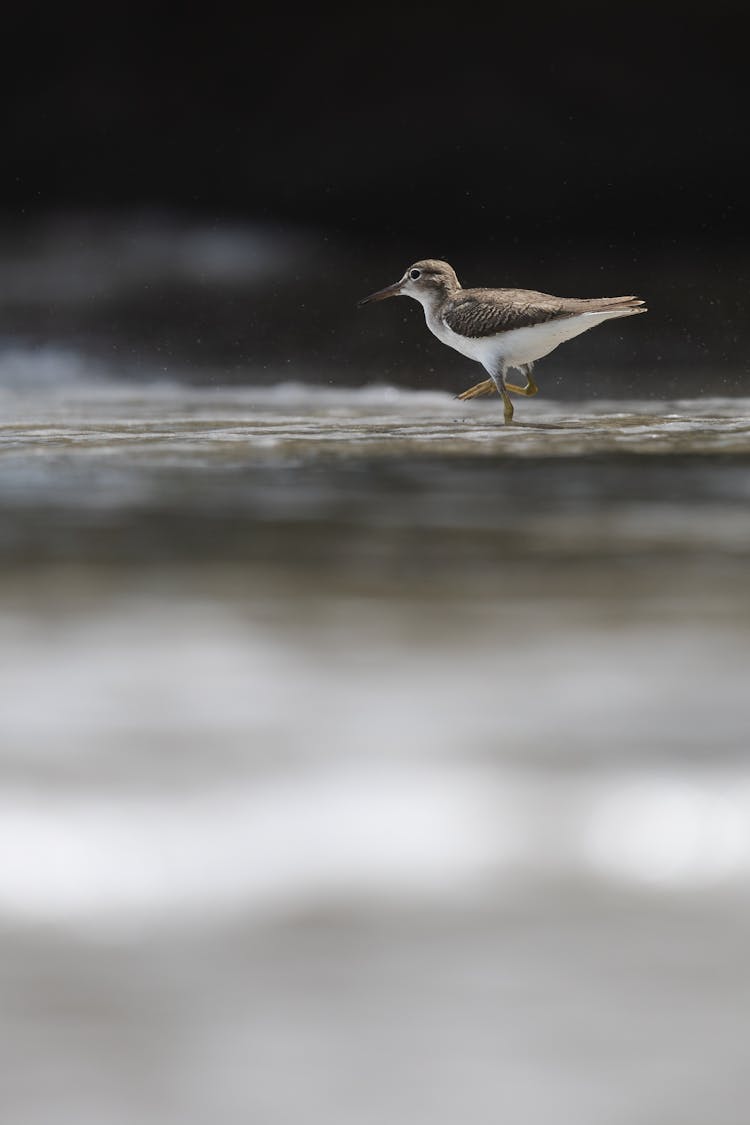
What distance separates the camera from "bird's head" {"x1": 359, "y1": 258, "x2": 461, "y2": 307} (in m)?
4.03

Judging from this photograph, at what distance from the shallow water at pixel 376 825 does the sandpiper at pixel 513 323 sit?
1874mm

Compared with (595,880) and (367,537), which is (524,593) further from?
(595,880)

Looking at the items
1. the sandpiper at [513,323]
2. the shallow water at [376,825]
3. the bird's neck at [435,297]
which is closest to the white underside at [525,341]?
the sandpiper at [513,323]

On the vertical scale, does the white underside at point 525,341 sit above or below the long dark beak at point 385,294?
below

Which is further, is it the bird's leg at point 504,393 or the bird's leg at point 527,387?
the bird's leg at point 527,387

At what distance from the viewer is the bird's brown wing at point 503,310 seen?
351cm

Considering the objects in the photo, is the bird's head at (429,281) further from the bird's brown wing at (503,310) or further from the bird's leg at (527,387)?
the bird's leg at (527,387)

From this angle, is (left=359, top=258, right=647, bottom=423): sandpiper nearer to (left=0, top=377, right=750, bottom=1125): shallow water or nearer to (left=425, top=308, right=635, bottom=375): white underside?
(left=425, top=308, right=635, bottom=375): white underside

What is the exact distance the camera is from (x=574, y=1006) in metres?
0.56

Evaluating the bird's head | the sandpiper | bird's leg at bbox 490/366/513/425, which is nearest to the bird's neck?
the bird's head

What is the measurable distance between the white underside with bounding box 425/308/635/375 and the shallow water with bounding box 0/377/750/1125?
6.20 feet

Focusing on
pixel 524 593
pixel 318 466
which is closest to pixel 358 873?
pixel 524 593

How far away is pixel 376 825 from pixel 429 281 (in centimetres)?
346

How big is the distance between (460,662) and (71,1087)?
0.61 m
